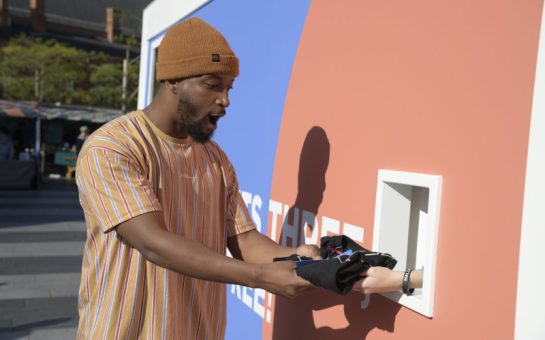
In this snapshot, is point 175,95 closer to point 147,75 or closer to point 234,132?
point 234,132

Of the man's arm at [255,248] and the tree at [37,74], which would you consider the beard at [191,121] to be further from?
the tree at [37,74]

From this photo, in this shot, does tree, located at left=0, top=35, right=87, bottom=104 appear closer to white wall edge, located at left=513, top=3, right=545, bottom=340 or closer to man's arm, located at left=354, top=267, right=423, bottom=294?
man's arm, located at left=354, top=267, right=423, bottom=294

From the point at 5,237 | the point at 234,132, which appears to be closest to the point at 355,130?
the point at 234,132

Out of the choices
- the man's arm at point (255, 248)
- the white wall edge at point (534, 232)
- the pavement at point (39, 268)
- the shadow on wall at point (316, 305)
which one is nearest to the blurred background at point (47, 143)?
the pavement at point (39, 268)

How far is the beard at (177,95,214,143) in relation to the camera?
191 cm

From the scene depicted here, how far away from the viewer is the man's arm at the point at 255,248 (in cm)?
211

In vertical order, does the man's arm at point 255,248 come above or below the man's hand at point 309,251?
below

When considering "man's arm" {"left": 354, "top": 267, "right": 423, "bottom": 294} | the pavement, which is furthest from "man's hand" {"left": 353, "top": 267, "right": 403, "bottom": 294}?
the pavement

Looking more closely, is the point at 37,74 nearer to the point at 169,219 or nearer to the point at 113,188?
the point at 169,219

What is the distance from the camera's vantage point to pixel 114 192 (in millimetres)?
1727

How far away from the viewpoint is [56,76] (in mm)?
27781

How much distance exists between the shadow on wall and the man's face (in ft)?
2.10

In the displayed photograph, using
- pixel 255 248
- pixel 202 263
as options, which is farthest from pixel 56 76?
pixel 202 263

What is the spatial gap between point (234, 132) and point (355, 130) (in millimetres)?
1583
